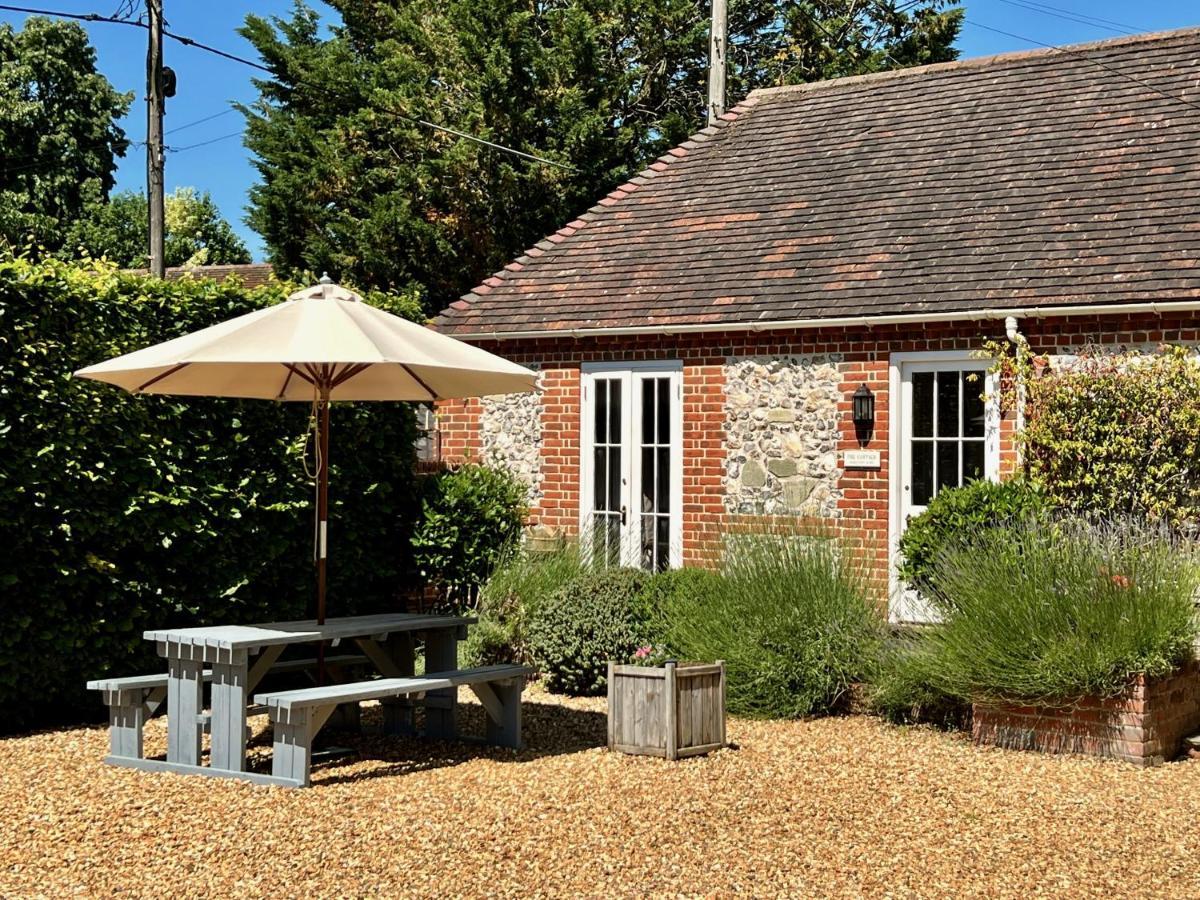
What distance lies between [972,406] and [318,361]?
6.44 metres

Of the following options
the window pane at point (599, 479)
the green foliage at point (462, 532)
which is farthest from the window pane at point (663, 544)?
the green foliage at point (462, 532)

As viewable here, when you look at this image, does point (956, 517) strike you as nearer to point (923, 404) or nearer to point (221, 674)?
point (923, 404)

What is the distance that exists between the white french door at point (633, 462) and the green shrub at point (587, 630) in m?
2.52

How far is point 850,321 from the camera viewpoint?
12094 millimetres

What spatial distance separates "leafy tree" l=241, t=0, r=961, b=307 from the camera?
22234 millimetres

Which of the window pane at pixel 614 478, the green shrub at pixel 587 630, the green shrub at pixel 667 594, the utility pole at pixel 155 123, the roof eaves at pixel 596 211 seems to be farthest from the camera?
the utility pole at pixel 155 123

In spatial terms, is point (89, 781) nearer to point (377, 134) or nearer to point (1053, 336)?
point (1053, 336)

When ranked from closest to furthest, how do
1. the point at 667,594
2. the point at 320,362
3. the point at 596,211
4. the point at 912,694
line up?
the point at 320,362, the point at 912,694, the point at 667,594, the point at 596,211

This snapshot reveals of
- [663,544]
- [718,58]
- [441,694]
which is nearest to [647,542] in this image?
[663,544]

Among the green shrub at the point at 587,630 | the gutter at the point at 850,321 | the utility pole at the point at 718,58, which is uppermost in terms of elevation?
the utility pole at the point at 718,58

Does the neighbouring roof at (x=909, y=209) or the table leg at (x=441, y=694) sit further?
the neighbouring roof at (x=909, y=209)

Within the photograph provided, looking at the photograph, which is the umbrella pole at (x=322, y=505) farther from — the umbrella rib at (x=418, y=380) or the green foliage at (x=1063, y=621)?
the green foliage at (x=1063, y=621)

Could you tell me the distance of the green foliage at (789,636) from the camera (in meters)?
9.53

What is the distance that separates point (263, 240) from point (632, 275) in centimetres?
1180
